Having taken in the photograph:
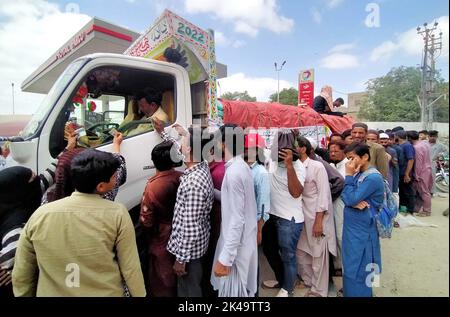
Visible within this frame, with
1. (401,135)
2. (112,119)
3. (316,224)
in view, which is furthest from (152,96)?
(401,135)

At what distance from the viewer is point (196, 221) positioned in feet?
5.60

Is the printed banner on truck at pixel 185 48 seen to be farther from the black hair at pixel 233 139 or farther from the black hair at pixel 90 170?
the black hair at pixel 90 170

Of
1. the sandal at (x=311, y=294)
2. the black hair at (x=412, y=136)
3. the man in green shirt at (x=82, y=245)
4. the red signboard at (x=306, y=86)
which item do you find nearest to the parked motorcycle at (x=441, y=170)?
the black hair at (x=412, y=136)

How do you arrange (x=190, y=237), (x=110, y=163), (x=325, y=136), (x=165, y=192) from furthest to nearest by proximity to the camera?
(x=325, y=136), (x=165, y=192), (x=190, y=237), (x=110, y=163)

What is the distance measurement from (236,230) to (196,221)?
0.92 feet

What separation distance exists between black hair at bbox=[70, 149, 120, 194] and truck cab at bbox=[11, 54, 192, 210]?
0.85 meters

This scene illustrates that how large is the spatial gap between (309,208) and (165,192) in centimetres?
150

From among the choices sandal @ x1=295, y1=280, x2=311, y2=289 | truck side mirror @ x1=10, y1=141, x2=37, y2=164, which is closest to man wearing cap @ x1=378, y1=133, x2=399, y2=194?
sandal @ x1=295, y1=280, x2=311, y2=289

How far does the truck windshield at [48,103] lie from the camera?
78.5 inches

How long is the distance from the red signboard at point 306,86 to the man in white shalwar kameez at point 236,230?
4.00 meters

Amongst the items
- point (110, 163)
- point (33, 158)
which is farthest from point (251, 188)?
point (33, 158)

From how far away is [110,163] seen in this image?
1396 millimetres

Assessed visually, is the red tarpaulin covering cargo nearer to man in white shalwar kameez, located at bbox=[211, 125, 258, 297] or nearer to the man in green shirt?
man in white shalwar kameez, located at bbox=[211, 125, 258, 297]
